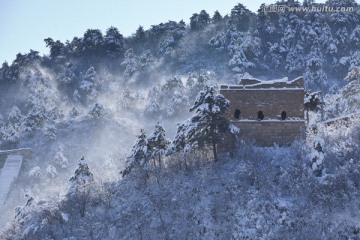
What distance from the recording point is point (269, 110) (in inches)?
1005

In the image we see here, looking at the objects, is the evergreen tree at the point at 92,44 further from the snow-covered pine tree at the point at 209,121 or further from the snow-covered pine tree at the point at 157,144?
the snow-covered pine tree at the point at 209,121

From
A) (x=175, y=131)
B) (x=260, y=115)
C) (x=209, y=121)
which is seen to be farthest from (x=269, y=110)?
(x=175, y=131)

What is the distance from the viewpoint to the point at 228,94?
85.3ft

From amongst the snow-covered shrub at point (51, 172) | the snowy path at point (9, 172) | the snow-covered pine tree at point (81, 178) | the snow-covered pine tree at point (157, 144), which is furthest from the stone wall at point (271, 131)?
the snowy path at point (9, 172)

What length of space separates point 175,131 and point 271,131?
75.3ft

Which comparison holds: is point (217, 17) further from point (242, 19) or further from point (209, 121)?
point (209, 121)

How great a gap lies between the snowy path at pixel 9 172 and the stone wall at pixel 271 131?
27.4m

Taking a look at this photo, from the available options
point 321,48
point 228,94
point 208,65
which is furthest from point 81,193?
point 321,48

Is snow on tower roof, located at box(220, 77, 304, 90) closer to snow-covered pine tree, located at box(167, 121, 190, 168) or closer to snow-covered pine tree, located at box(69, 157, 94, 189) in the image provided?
snow-covered pine tree, located at box(167, 121, 190, 168)

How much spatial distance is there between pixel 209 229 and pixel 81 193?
29.4ft

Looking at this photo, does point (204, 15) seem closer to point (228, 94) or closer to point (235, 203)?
point (228, 94)

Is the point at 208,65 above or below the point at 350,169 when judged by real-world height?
above

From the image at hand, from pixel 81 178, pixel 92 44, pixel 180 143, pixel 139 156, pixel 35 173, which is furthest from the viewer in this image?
pixel 92 44

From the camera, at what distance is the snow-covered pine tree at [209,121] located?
24.1 meters
